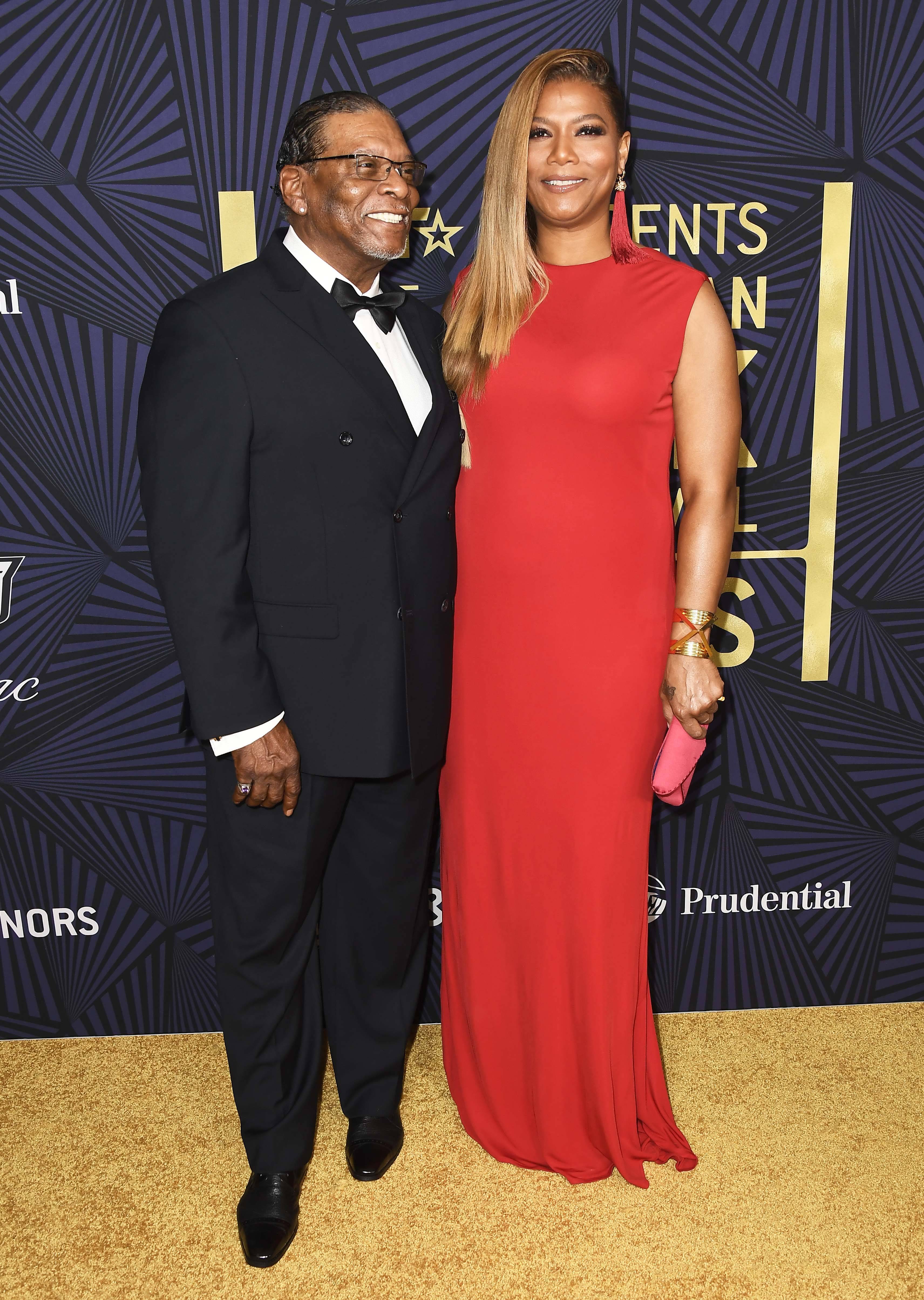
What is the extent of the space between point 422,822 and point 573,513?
0.68m

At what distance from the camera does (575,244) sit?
197 centimetres

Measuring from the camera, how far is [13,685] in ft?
8.06

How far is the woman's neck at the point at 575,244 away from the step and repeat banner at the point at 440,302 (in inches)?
15.4

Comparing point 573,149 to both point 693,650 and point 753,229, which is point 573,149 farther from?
point 693,650

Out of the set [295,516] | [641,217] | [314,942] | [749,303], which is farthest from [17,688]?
[749,303]

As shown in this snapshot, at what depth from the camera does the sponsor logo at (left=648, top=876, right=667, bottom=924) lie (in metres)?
2.65

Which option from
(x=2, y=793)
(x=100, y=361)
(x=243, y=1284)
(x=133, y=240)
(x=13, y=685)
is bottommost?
(x=243, y=1284)

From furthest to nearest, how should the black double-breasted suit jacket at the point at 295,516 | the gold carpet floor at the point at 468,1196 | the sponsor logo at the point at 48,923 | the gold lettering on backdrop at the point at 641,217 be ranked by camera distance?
the sponsor logo at the point at 48,923 → the gold lettering on backdrop at the point at 641,217 → the gold carpet floor at the point at 468,1196 → the black double-breasted suit jacket at the point at 295,516

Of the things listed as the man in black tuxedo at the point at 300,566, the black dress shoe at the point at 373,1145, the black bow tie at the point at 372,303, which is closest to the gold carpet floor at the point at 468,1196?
the black dress shoe at the point at 373,1145

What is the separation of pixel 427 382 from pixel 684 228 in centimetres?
78

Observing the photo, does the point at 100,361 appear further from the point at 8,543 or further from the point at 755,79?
the point at 755,79

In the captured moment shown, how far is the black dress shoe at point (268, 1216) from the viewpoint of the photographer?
6.45 ft

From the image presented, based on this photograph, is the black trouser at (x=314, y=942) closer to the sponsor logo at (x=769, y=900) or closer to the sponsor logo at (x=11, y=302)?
the sponsor logo at (x=769, y=900)

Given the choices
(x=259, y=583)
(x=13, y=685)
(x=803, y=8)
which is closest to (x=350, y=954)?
(x=259, y=583)
